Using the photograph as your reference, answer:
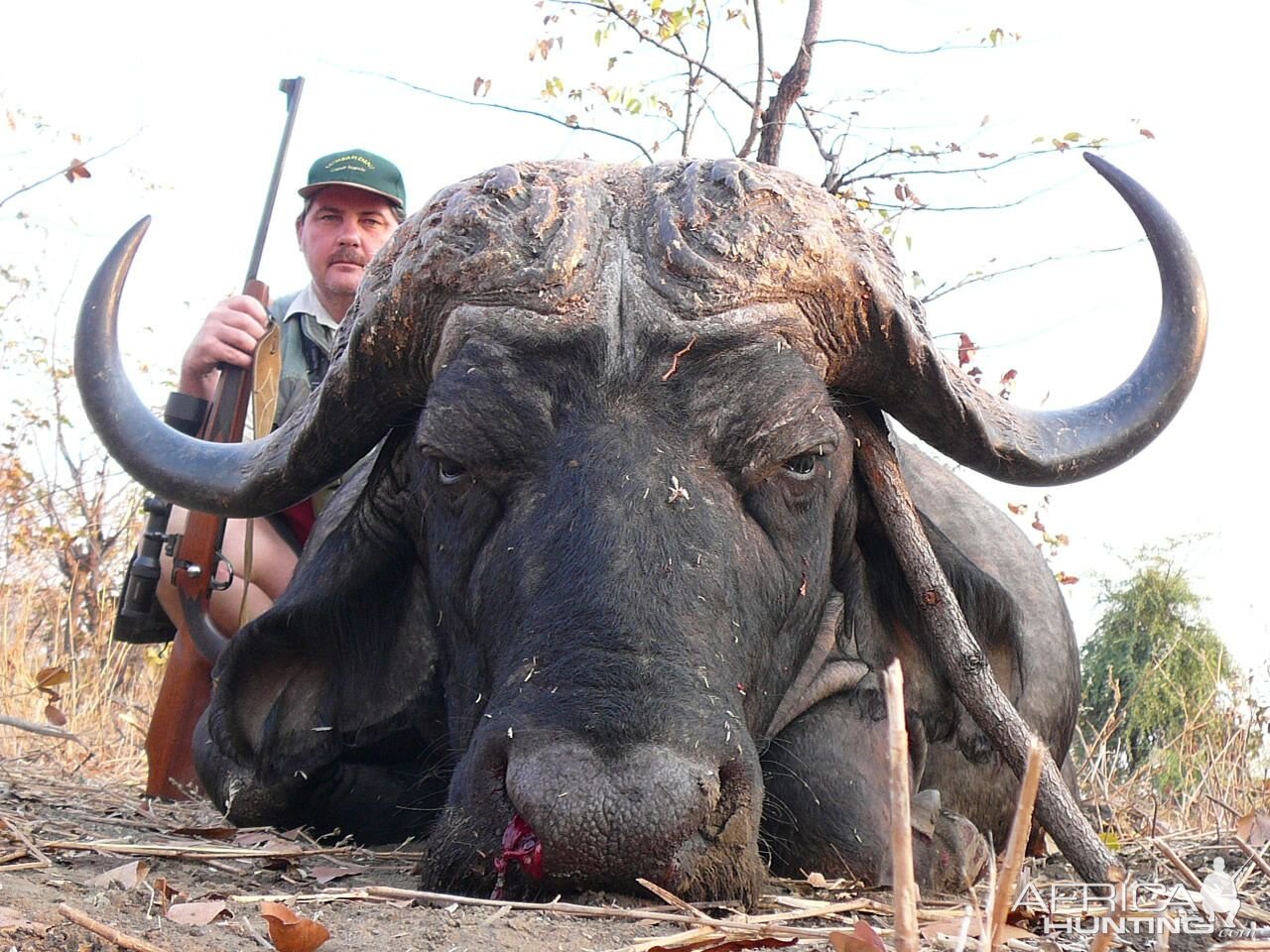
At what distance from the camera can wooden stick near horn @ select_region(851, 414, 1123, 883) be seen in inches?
Answer: 121

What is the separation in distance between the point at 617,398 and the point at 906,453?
1941 mm

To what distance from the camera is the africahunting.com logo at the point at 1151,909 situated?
2436 millimetres

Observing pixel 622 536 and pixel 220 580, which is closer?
pixel 622 536

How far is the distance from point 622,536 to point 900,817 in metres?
1.58

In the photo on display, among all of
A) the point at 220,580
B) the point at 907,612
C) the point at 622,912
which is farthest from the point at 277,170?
the point at 622,912

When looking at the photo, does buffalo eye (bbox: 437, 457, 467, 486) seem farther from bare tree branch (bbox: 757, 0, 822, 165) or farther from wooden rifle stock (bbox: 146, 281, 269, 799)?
bare tree branch (bbox: 757, 0, 822, 165)

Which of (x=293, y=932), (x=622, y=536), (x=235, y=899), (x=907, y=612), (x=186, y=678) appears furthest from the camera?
(x=186, y=678)

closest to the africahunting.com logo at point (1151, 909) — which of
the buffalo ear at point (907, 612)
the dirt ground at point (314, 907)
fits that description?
the dirt ground at point (314, 907)

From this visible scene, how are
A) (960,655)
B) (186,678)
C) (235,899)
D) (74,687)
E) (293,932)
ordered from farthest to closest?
(74,687)
(186,678)
(960,655)
(235,899)
(293,932)

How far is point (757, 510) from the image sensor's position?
3.20 metres

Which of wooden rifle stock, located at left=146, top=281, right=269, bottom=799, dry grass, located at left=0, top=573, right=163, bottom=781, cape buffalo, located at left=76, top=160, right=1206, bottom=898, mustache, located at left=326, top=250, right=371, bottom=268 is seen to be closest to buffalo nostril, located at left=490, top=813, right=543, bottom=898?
cape buffalo, located at left=76, top=160, right=1206, bottom=898

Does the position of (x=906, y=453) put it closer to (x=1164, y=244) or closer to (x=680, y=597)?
(x=1164, y=244)

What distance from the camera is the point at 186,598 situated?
5.42 meters

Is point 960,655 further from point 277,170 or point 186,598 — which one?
point 277,170
